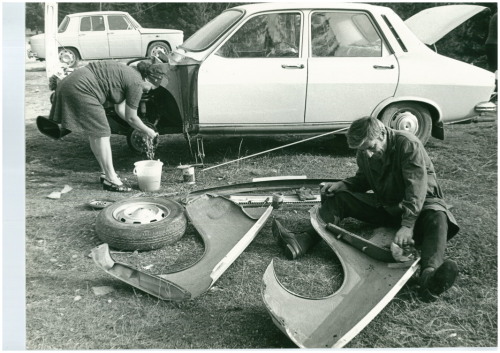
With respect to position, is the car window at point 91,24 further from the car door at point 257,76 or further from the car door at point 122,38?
the car door at point 257,76

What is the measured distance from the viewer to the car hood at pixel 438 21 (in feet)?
17.9

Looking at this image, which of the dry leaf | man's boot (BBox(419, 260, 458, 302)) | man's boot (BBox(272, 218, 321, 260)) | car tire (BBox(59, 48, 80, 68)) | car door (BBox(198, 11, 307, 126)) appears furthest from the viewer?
car tire (BBox(59, 48, 80, 68))

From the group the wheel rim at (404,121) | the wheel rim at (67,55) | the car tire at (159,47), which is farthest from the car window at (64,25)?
the wheel rim at (404,121)

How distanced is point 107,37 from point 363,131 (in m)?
9.37

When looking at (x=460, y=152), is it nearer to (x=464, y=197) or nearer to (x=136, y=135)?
(x=464, y=197)

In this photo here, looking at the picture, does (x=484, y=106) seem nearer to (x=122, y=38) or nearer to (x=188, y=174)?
(x=188, y=174)

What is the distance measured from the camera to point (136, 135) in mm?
5469

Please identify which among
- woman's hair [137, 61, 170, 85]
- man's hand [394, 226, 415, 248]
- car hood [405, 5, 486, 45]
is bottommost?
man's hand [394, 226, 415, 248]

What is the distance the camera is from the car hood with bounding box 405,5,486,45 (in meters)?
5.46

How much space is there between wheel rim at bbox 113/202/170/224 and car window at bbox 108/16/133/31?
7.76m

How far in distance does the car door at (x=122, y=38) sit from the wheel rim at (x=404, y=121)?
7246 mm

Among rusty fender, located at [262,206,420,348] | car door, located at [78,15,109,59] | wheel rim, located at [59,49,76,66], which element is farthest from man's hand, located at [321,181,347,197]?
wheel rim, located at [59,49,76,66]

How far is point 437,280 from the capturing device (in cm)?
291

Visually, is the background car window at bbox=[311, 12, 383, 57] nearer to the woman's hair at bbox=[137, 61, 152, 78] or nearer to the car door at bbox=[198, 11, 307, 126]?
A: the car door at bbox=[198, 11, 307, 126]
